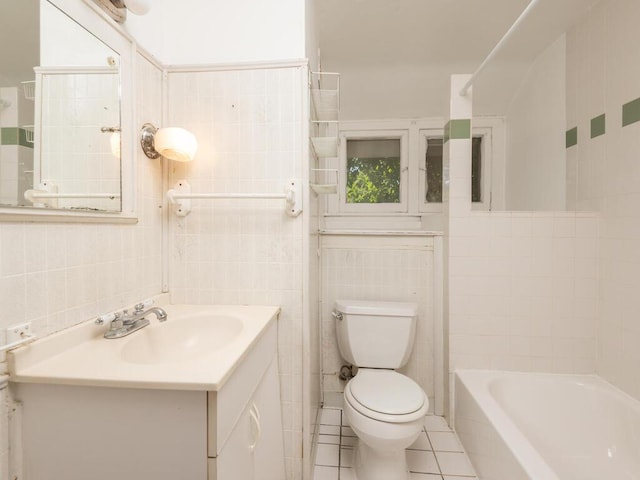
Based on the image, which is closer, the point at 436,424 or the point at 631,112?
the point at 631,112

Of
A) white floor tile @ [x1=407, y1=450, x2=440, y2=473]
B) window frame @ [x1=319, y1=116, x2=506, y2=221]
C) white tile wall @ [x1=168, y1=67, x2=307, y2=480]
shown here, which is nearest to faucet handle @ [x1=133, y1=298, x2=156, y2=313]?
white tile wall @ [x1=168, y1=67, x2=307, y2=480]

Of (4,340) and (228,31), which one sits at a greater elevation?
(228,31)

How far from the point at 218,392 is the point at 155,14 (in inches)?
62.5

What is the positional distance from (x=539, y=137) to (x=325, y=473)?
235cm

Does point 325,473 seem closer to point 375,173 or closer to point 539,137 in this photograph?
point 375,173

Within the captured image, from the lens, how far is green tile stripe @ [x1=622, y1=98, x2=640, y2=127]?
4.51ft

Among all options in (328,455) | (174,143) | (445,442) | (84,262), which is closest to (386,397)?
(328,455)

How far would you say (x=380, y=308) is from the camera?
1741 millimetres

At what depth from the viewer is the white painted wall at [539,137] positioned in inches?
74.5

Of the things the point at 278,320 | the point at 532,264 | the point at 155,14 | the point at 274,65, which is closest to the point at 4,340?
the point at 278,320

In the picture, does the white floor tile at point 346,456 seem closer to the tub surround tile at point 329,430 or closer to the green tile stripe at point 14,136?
the tub surround tile at point 329,430

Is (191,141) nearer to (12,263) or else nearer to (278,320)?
(12,263)

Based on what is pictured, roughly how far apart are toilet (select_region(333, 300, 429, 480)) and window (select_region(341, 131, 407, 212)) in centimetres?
82

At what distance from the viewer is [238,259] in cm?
137
